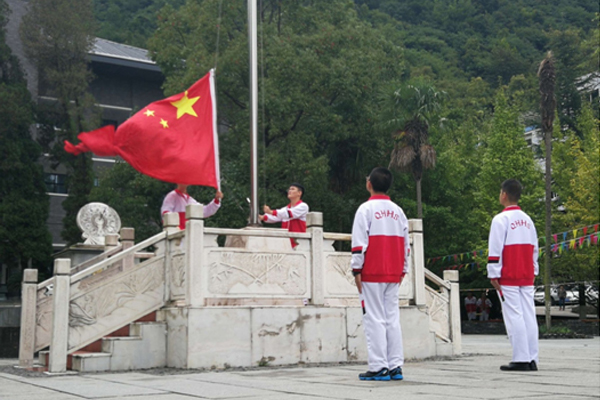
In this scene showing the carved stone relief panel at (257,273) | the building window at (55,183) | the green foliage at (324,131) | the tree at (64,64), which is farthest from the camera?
the building window at (55,183)

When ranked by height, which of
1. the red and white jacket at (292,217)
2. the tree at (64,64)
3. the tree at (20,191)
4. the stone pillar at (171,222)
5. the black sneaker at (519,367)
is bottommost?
the black sneaker at (519,367)

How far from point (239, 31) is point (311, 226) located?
20.1m

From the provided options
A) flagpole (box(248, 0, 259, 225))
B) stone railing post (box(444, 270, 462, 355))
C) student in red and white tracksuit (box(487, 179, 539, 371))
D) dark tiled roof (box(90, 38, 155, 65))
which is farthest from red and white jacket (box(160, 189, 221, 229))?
dark tiled roof (box(90, 38, 155, 65))

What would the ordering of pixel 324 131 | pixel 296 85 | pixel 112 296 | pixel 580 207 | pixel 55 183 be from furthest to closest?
pixel 55 183 → pixel 580 207 → pixel 324 131 → pixel 296 85 → pixel 112 296

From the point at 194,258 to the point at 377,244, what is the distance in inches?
125

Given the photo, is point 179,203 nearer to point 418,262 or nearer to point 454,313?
point 418,262

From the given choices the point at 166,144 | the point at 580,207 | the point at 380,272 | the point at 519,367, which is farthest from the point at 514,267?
the point at 580,207

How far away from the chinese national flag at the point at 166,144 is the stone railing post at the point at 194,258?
136cm

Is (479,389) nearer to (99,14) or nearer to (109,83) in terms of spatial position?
(109,83)

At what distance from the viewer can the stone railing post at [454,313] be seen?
41.2ft

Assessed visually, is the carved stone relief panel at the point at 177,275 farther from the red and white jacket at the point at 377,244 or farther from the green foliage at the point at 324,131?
the green foliage at the point at 324,131

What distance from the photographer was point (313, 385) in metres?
6.88

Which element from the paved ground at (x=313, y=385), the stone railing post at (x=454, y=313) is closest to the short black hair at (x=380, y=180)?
the paved ground at (x=313, y=385)

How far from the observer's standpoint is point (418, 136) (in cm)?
2983
